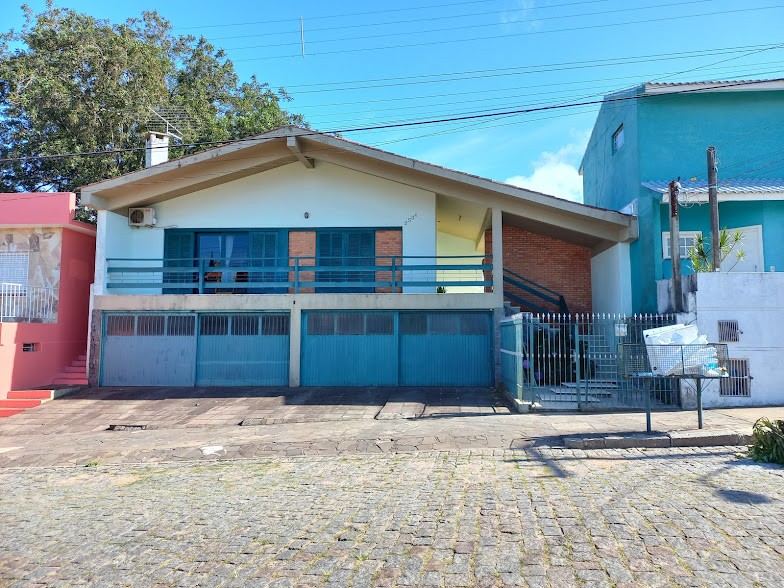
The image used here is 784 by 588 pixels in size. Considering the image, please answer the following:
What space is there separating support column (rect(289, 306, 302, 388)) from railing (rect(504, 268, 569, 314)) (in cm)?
573

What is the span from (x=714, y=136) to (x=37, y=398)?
17954 millimetres

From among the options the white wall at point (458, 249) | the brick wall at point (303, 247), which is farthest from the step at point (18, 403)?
the white wall at point (458, 249)

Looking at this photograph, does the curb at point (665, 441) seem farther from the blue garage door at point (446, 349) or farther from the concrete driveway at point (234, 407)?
the blue garage door at point (446, 349)

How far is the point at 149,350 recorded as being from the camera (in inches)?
564

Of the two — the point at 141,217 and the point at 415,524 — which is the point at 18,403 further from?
the point at 415,524

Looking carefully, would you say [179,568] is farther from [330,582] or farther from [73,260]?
[73,260]

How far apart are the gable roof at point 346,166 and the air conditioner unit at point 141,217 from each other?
0.27 metres

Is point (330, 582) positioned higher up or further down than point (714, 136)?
further down

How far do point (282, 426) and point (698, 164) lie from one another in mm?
12052

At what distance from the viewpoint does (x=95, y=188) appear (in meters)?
14.2

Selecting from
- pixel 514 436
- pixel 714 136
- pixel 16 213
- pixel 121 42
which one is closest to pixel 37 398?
pixel 16 213

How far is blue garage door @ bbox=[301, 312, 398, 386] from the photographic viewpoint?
45.5 feet

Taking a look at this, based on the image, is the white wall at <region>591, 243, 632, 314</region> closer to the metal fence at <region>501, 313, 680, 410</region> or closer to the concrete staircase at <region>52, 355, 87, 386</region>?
the metal fence at <region>501, 313, 680, 410</region>

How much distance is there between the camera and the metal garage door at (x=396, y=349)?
13.8 meters
